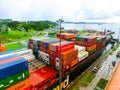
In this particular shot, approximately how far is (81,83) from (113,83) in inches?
339

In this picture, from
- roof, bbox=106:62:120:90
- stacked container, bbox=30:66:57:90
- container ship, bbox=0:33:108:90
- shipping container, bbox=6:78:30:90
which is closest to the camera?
container ship, bbox=0:33:108:90

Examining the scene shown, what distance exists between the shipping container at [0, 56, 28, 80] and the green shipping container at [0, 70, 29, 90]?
42 centimetres

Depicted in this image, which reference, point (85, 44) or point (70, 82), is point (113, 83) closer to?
point (70, 82)

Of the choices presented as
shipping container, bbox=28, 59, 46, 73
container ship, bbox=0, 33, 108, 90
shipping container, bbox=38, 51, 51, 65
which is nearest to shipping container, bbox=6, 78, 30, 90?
container ship, bbox=0, 33, 108, 90

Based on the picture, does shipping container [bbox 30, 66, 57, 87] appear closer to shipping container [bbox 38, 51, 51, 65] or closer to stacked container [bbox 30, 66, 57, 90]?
stacked container [bbox 30, 66, 57, 90]

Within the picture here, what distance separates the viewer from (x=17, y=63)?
52.4 feet

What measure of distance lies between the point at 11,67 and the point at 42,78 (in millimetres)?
7856

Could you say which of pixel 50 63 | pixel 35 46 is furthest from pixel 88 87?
pixel 35 46

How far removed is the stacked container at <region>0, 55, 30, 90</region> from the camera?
14.5m

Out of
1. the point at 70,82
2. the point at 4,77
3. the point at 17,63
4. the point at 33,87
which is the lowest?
the point at 70,82

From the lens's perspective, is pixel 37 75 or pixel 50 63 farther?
pixel 50 63

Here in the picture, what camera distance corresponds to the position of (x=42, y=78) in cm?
2191

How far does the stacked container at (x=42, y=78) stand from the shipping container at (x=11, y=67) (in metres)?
4.87

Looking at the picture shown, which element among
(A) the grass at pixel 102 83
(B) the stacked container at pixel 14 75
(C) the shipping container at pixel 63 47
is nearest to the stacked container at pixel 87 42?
(C) the shipping container at pixel 63 47
